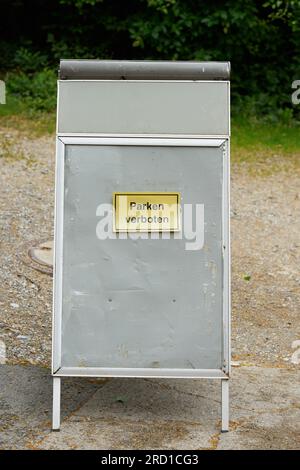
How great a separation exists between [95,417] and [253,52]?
29.8 ft

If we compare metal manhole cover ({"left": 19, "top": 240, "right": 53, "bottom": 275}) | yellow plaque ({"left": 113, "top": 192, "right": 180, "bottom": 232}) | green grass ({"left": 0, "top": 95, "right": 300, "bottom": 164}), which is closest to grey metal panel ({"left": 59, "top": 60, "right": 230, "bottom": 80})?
yellow plaque ({"left": 113, "top": 192, "right": 180, "bottom": 232})

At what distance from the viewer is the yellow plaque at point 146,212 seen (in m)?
4.20

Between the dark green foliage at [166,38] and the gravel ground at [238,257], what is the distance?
263cm

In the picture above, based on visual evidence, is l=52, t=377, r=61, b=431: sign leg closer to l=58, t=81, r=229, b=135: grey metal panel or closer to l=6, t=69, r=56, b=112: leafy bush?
l=58, t=81, r=229, b=135: grey metal panel

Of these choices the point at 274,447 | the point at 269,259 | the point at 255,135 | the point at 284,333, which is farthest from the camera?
the point at 255,135

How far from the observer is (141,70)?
A: 13.6 feet

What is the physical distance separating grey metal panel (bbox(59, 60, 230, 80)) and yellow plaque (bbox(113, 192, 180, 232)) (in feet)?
1.82

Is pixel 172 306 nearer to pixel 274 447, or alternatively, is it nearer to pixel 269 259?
pixel 274 447

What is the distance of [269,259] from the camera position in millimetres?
7496

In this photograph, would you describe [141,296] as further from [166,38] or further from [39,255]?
[166,38]

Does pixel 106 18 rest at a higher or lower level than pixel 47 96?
higher

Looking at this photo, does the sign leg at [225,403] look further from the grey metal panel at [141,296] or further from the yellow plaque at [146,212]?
the yellow plaque at [146,212]

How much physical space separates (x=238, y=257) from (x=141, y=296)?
11.1 ft

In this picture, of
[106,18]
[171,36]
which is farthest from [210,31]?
[106,18]
